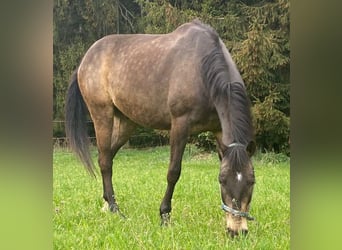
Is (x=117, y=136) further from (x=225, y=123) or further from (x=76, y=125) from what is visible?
(x=225, y=123)

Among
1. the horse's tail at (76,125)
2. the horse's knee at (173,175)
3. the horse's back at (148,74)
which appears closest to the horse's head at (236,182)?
the horse's knee at (173,175)

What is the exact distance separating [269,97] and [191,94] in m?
0.31

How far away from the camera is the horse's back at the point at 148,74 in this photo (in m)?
1.26

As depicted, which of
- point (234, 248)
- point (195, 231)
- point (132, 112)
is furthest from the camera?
point (132, 112)

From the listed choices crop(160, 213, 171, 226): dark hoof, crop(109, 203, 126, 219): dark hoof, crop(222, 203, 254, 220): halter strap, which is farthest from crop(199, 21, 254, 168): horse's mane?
crop(109, 203, 126, 219): dark hoof

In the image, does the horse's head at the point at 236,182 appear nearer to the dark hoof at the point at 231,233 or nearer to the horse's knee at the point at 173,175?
the dark hoof at the point at 231,233

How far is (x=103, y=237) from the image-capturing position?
1047mm

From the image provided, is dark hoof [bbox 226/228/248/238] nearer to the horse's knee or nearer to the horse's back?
the horse's knee

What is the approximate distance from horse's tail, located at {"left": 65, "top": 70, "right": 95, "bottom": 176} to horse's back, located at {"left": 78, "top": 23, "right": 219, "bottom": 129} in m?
0.06

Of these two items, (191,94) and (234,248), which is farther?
(191,94)

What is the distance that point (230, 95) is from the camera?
1.16 meters
